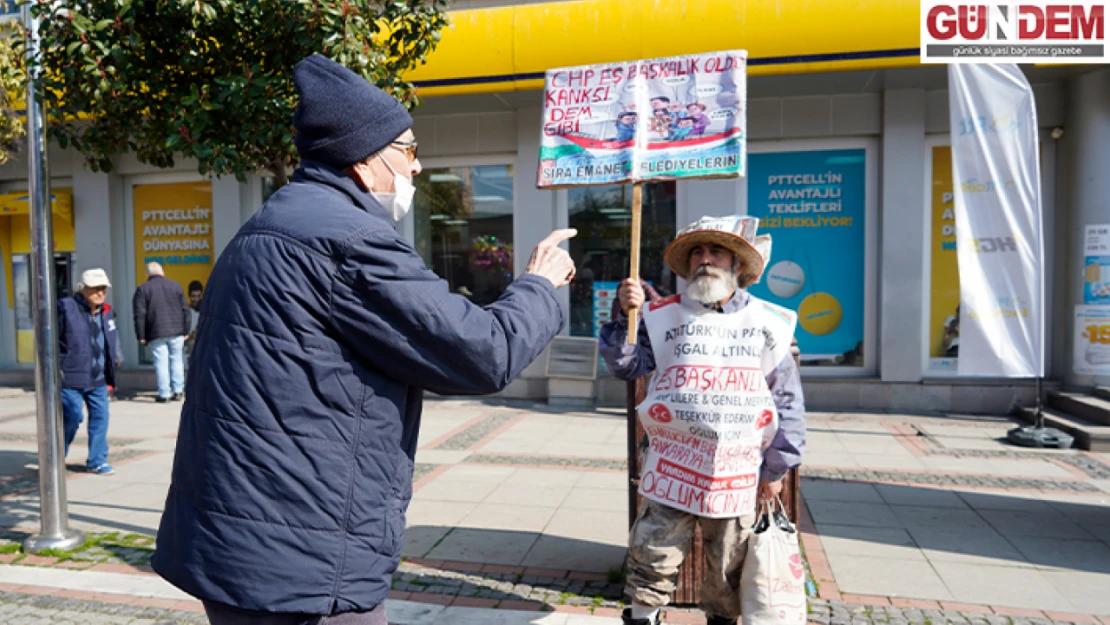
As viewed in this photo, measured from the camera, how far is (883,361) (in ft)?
31.3

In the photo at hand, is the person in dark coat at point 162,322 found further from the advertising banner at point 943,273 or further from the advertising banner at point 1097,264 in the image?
the advertising banner at point 1097,264

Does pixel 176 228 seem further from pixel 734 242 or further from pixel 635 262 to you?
pixel 734 242

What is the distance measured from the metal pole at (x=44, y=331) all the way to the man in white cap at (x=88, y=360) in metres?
1.98

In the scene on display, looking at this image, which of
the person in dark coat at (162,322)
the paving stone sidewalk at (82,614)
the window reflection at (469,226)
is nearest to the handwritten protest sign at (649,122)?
the paving stone sidewalk at (82,614)

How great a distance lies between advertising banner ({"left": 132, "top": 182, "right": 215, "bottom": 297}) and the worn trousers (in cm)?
1092

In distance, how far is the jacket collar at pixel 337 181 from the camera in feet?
5.62

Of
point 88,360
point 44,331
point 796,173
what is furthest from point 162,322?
point 796,173

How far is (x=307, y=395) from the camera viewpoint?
60.7 inches

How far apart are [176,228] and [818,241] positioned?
9.79 meters

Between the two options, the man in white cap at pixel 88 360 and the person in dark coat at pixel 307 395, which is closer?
the person in dark coat at pixel 307 395

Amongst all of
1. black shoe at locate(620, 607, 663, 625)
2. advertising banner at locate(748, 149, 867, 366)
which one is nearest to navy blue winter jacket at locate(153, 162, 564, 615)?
black shoe at locate(620, 607, 663, 625)

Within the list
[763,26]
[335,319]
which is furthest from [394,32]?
[763,26]

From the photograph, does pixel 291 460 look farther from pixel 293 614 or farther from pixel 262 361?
pixel 293 614

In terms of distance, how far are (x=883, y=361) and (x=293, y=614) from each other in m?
9.22
